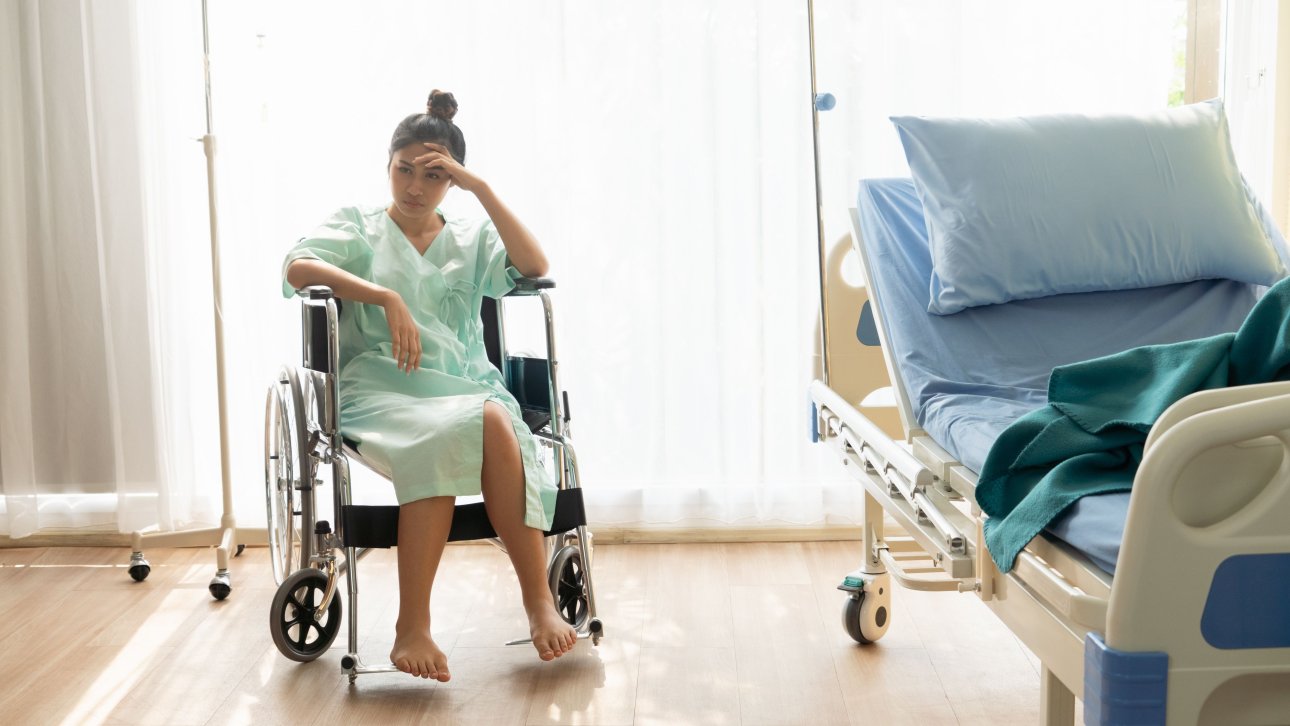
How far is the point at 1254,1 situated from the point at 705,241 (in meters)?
1.30

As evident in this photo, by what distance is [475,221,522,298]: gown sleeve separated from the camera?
2.28 m

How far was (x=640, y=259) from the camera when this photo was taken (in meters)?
2.83

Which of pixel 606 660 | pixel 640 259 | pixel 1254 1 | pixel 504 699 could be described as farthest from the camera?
pixel 640 259

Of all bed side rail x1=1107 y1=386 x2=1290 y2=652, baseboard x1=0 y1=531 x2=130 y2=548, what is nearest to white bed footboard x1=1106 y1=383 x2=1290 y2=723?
bed side rail x1=1107 y1=386 x2=1290 y2=652

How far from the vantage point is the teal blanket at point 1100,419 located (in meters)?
1.18

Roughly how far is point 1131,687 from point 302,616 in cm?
153

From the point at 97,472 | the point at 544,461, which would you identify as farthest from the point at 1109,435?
the point at 97,472

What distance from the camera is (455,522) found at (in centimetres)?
204

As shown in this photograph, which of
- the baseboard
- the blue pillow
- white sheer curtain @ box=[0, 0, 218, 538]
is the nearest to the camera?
the blue pillow

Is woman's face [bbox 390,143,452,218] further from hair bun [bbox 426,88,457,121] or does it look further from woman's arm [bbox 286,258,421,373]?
woman's arm [bbox 286,258,421,373]

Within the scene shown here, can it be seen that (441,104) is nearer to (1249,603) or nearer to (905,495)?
(905,495)

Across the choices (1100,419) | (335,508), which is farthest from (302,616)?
(1100,419)

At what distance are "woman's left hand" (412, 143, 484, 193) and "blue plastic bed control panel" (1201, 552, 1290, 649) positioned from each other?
1544 millimetres

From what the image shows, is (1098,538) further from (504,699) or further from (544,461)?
(544,461)
